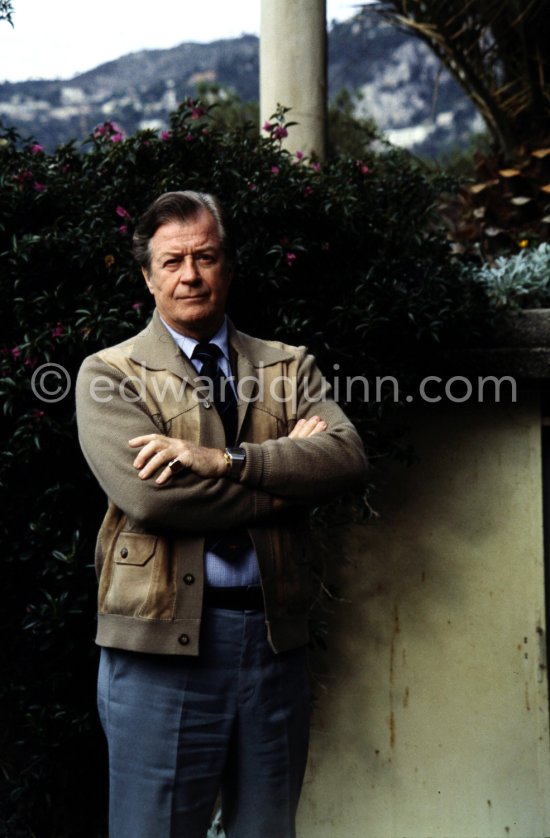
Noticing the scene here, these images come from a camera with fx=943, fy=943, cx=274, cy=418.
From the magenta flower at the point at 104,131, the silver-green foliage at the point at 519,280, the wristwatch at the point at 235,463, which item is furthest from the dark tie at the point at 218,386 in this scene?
the silver-green foliage at the point at 519,280

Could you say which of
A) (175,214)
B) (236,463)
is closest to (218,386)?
(236,463)

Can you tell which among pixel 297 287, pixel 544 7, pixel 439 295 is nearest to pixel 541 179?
pixel 544 7

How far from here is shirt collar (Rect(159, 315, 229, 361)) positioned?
2.56 m

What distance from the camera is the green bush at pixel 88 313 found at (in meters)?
3.19

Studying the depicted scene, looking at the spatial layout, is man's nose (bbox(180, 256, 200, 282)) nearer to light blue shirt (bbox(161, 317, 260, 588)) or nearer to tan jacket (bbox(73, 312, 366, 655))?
tan jacket (bbox(73, 312, 366, 655))

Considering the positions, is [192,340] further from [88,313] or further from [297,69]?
[297,69]

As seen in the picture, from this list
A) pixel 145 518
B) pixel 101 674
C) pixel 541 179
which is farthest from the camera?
pixel 541 179

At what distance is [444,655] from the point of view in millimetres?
3980

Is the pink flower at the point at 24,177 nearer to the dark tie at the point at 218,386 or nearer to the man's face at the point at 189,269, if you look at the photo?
the man's face at the point at 189,269

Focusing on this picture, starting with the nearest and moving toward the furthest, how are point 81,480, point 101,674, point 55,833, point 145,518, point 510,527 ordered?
point 145,518, point 101,674, point 81,480, point 55,833, point 510,527

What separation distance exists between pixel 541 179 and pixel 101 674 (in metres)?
3.70

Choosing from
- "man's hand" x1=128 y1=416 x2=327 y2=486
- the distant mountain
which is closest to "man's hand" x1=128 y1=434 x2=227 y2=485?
"man's hand" x1=128 y1=416 x2=327 y2=486

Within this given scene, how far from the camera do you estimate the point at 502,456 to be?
3953mm

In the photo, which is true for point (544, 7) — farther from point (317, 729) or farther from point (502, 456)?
point (317, 729)
